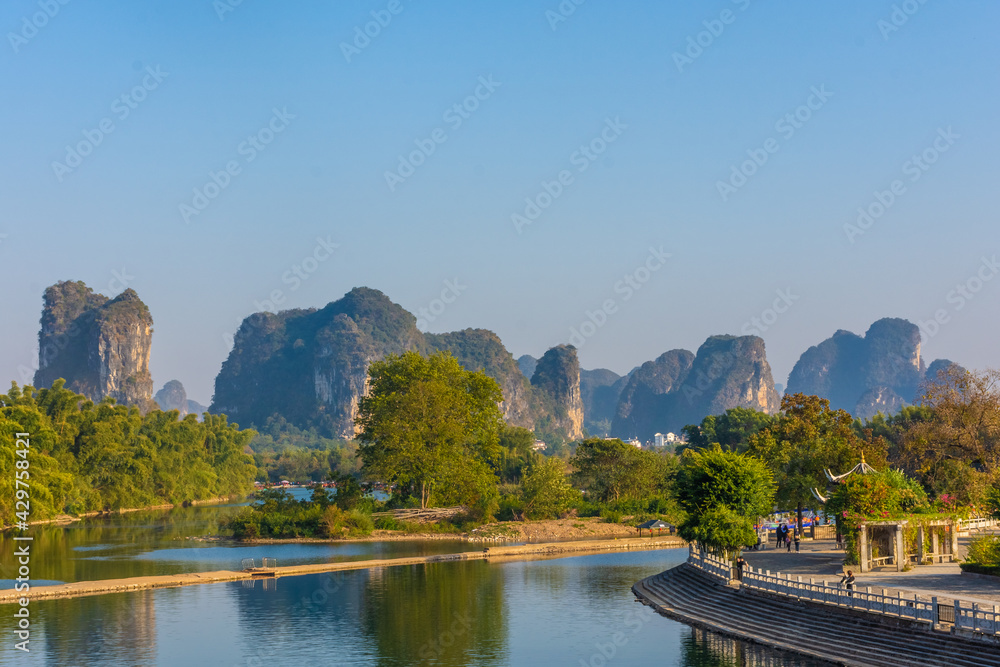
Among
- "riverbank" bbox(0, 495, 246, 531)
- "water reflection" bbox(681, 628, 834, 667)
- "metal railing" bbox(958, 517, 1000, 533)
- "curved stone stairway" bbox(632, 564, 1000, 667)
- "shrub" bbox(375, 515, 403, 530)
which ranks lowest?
"riverbank" bbox(0, 495, 246, 531)

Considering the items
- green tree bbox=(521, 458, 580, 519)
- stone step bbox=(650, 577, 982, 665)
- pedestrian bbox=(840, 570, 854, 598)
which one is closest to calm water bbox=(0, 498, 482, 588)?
green tree bbox=(521, 458, 580, 519)

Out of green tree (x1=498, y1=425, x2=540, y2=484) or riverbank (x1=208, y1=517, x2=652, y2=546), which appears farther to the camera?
green tree (x1=498, y1=425, x2=540, y2=484)

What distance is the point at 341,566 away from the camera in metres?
52.4

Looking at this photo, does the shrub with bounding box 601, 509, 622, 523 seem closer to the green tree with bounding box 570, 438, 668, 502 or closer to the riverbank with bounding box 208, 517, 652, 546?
the riverbank with bounding box 208, 517, 652, 546

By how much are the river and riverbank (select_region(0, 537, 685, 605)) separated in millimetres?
1486

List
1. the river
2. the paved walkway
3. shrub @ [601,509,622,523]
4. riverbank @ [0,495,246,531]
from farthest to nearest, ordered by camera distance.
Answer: riverbank @ [0,495,246,531], shrub @ [601,509,622,523], the river, the paved walkway

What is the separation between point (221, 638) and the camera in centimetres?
3419

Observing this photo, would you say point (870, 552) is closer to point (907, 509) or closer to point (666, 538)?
point (907, 509)

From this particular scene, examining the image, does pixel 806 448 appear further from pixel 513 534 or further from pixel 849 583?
pixel 849 583

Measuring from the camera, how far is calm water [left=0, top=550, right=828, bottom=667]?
3109 centimetres

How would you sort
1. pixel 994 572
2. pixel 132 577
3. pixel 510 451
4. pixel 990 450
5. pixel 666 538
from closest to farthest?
pixel 994 572 → pixel 132 577 → pixel 990 450 → pixel 666 538 → pixel 510 451

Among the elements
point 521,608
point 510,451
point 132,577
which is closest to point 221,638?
point 521,608

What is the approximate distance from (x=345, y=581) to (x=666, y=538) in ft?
86.8

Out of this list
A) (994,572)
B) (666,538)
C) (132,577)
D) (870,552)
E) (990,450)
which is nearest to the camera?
(994,572)
